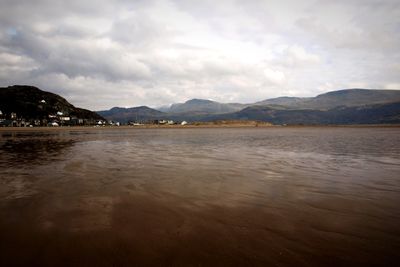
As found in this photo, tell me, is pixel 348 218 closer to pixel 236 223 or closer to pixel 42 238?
pixel 236 223

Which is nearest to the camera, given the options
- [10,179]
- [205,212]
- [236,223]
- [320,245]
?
[320,245]

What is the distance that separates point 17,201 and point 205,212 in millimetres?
6624

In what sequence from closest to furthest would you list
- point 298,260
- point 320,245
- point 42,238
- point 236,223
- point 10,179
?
point 298,260
point 320,245
point 42,238
point 236,223
point 10,179

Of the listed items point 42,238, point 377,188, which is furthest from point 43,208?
point 377,188

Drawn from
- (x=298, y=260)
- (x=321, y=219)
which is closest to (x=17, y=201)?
(x=298, y=260)

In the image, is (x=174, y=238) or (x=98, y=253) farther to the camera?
(x=174, y=238)

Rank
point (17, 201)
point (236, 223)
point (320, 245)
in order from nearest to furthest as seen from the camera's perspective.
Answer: point (320, 245), point (236, 223), point (17, 201)

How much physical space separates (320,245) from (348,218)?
2.24m

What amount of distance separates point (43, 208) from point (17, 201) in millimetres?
1548

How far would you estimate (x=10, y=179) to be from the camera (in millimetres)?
12758

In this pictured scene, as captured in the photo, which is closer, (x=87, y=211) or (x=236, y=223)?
(x=236, y=223)

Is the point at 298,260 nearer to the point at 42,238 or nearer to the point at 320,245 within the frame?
the point at 320,245

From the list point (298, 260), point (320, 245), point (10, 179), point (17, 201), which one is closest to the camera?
point (298, 260)

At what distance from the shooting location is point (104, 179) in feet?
41.9
